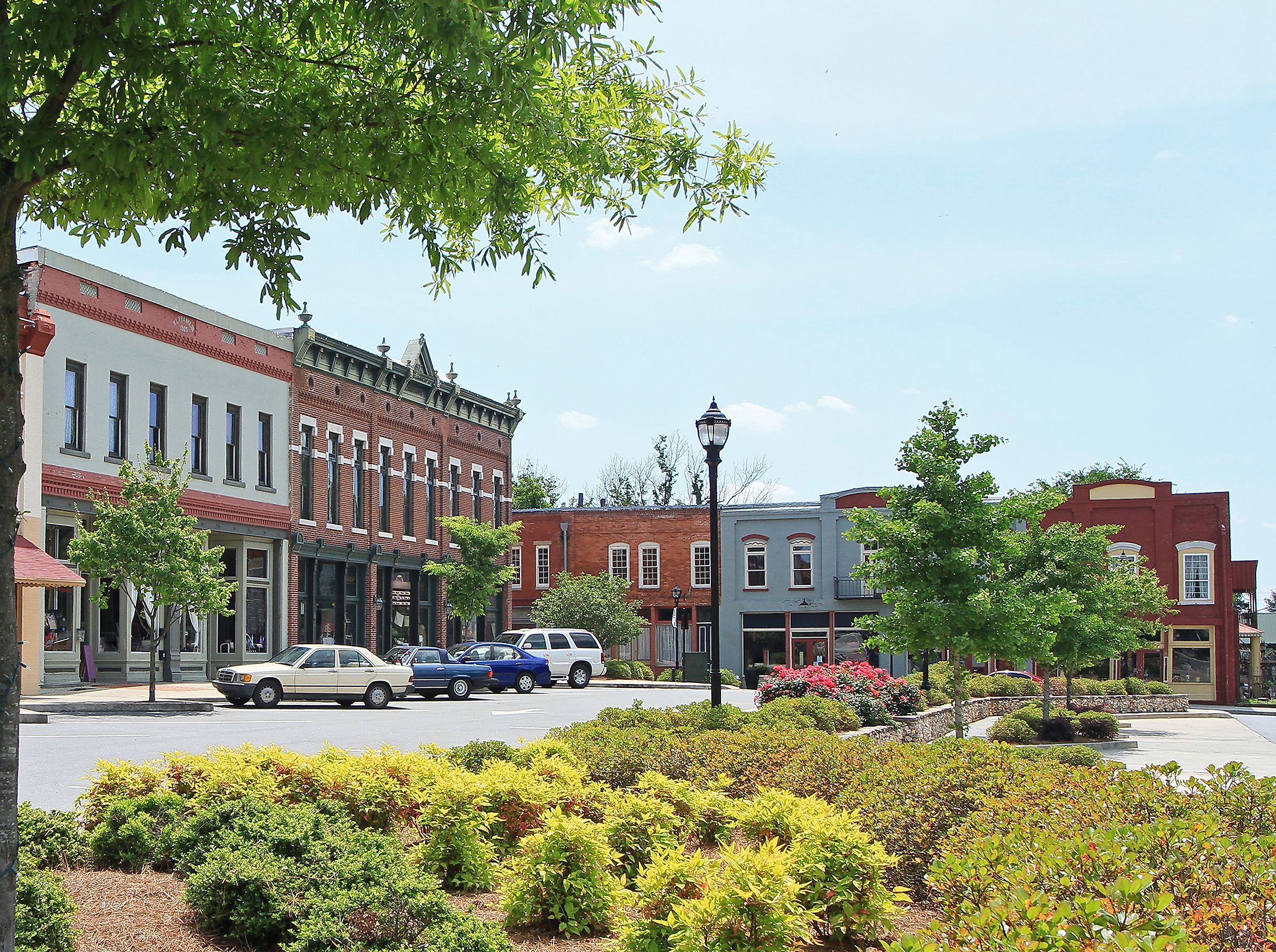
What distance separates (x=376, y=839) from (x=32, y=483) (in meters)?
23.9

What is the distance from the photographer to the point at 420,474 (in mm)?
45125

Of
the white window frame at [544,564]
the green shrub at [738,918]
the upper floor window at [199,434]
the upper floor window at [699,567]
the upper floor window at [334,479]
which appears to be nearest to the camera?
the green shrub at [738,918]

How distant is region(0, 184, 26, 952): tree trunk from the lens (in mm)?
4469

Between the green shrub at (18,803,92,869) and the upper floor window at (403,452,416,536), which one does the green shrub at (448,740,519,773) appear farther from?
the upper floor window at (403,452,416,536)

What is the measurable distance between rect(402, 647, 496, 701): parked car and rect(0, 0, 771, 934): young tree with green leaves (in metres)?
27.6

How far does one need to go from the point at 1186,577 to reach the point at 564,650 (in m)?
25.7

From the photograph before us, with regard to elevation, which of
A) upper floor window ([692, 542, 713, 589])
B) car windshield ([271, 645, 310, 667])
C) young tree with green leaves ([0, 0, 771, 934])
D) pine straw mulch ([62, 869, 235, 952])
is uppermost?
young tree with green leaves ([0, 0, 771, 934])

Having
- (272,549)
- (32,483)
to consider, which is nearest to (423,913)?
(32,483)

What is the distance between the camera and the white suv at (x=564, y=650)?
41938mm

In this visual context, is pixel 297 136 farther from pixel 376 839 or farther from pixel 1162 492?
pixel 1162 492

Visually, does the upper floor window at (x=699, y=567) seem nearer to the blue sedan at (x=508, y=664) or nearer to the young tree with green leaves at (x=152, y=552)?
the blue sedan at (x=508, y=664)

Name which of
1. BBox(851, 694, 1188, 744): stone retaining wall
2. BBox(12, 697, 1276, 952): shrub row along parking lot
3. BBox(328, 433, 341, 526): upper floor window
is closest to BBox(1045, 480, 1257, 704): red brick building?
BBox(851, 694, 1188, 744): stone retaining wall

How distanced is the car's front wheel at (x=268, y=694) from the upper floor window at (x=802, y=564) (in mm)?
30174

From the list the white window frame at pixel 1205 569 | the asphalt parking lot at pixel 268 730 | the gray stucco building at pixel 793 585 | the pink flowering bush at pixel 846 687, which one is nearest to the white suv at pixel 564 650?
the asphalt parking lot at pixel 268 730
